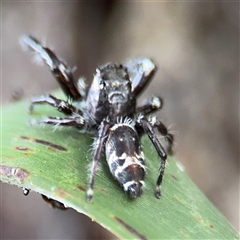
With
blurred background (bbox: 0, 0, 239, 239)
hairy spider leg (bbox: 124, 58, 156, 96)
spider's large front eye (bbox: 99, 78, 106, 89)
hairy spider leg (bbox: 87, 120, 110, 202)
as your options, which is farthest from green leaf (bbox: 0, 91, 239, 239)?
blurred background (bbox: 0, 0, 239, 239)

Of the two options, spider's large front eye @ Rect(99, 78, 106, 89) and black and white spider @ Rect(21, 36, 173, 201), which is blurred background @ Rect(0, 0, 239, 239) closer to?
black and white spider @ Rect(21, 36, 173, 201)

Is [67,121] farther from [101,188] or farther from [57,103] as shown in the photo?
[101,188]

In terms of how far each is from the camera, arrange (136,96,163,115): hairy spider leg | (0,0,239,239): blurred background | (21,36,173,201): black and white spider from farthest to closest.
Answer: (0,0,239,239): blurred background, (136,96,163,115): hairy spider leg, (21,36,173,201): black and white spider

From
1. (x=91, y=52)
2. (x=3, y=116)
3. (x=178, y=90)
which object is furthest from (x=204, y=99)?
(x=3, y=116)

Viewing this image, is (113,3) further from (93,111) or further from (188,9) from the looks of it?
(93,111)

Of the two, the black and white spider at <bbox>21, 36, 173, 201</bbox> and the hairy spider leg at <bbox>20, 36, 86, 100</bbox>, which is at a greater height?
the hairy spider leg at <bbox>20, 36, 86, 100</bbox>

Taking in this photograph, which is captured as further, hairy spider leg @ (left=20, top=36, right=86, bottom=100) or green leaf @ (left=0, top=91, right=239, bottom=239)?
hairy spider leg @ (left=20, top=36, right=86, bottom=100)

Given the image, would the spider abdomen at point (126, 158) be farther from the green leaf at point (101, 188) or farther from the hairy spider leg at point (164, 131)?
the hairy spider leg at point (164, 131)
